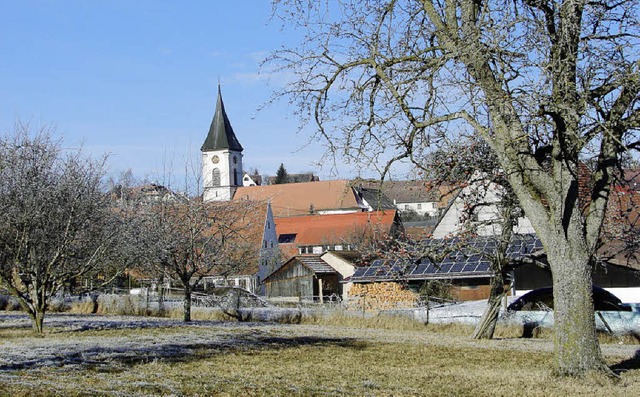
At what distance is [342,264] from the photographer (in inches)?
2009

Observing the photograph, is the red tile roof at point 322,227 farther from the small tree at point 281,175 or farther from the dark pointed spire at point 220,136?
the small tree at point 281,175

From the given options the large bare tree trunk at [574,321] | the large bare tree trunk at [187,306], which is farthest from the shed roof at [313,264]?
the large bare tree trunk at [574,321]

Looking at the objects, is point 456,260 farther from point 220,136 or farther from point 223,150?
point 220,136

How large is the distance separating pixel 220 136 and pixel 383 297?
83523 millimetres

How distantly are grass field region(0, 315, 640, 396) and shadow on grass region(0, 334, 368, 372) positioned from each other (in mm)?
17

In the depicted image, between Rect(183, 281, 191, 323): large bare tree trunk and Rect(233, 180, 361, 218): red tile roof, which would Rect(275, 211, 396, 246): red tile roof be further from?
Rect(183, 281, 191, 323): large bare tree trunk

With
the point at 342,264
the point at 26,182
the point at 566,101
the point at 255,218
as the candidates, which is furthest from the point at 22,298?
the point at 342,264

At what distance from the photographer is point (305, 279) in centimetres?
5006

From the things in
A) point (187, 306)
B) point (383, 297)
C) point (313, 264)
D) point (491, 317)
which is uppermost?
point (313, 264)

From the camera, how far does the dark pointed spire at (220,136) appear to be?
113 m

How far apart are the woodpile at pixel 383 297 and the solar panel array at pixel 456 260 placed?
0.55 meters

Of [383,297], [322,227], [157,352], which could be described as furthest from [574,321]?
[322,227]

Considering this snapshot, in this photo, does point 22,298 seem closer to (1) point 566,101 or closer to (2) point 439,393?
(2) point 439,393

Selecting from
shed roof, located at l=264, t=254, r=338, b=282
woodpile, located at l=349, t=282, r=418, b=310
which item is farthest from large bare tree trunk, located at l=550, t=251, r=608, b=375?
shed roof, located at l=264, t=254, r=338, b=282
